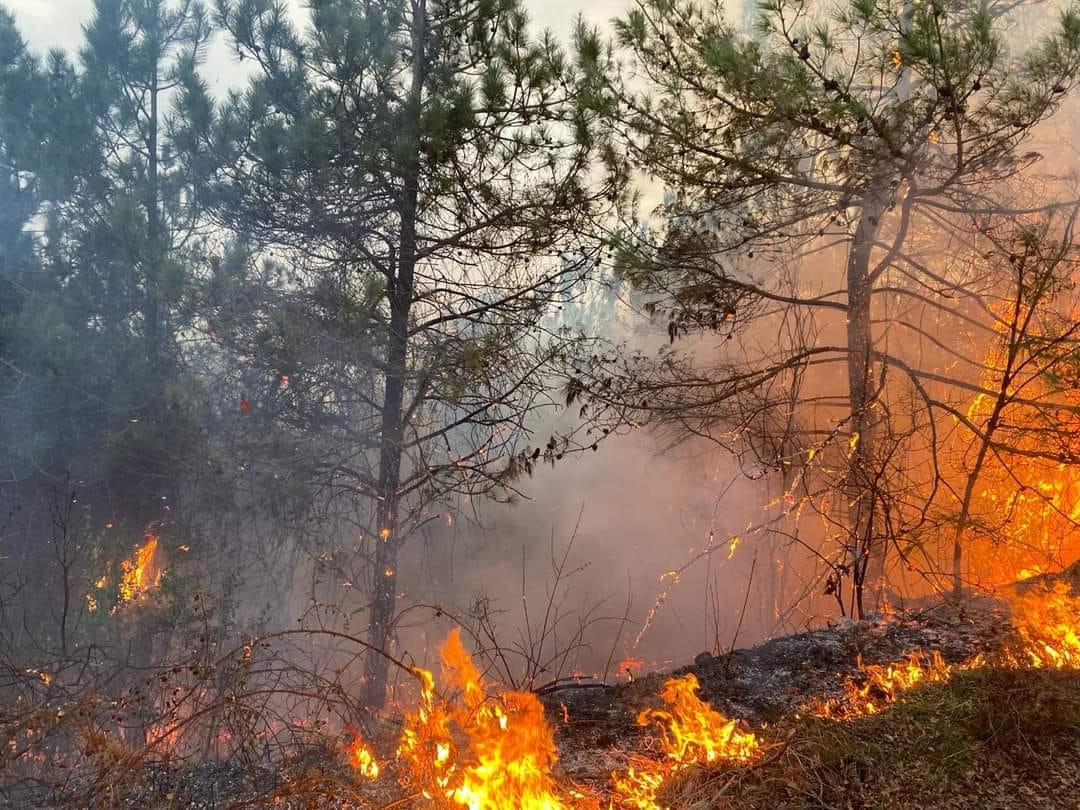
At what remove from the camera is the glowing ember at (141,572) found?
9898 millimetres

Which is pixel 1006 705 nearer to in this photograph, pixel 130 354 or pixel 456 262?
pixel 456 262

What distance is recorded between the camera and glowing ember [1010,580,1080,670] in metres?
3.07

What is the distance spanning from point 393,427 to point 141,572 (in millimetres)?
5736

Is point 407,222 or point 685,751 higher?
point 407,222

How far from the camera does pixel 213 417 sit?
8750 mm

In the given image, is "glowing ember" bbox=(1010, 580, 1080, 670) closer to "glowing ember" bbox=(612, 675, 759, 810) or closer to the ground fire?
the ground fire

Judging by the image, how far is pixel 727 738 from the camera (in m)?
2.88

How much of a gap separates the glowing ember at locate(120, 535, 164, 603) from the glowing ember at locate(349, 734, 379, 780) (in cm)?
777

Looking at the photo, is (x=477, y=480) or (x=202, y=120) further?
(x=202, y=120)

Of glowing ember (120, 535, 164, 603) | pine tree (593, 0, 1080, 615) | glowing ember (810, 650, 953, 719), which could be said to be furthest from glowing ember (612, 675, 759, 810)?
glowing ember (120, 535, 164, 603)

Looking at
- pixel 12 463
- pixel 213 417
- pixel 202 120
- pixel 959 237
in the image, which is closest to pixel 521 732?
pixel 959 237

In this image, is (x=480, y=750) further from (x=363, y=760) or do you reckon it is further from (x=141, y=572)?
A: (x=141, y=572)

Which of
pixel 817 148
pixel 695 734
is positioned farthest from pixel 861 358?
pixel 695 734

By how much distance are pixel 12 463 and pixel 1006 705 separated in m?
12.2
